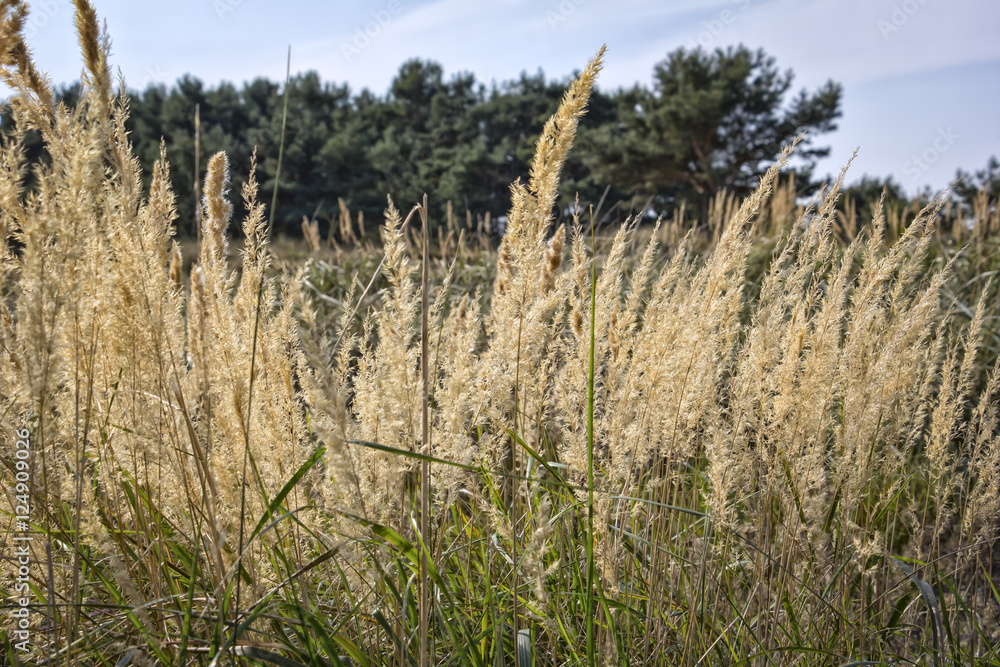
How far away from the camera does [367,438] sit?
1.50 meters

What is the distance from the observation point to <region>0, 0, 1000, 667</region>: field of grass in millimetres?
1127

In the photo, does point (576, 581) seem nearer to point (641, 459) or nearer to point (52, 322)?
point (641, 459)

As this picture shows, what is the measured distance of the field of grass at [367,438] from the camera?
1.13 meters

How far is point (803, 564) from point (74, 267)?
1874mm

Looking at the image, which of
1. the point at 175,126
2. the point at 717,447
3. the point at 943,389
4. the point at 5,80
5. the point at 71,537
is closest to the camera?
the point at 5,80

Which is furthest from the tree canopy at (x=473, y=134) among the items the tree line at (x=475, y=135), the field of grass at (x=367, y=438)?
the field of grass at (x=367, y=438)

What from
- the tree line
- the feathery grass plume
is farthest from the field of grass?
the tree line

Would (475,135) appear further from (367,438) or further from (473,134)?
(367,438)

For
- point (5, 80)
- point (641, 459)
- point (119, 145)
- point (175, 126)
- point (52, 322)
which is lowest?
point (641, 459)

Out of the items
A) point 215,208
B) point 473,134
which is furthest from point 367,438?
point 473,134

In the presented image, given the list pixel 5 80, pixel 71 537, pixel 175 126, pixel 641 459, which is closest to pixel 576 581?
pixel 641 459

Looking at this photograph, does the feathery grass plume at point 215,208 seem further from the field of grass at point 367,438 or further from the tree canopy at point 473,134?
the tree canopy at point 473,134

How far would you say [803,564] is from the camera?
170 centimetres

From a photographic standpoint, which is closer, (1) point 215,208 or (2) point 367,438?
(1) point 215,208
